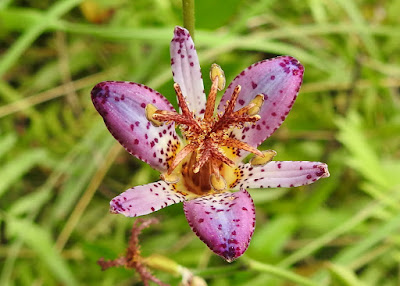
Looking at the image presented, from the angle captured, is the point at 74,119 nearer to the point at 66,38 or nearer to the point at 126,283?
the point at 66,38

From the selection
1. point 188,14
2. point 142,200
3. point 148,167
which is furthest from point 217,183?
point 148,167

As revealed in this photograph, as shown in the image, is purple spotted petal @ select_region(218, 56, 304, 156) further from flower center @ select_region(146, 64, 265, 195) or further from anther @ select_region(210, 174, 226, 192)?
anther @ select_region(210, 174, 226, 192)

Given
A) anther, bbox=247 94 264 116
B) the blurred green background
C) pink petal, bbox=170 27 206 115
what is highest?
pink petal, bbox=170 27 206 115

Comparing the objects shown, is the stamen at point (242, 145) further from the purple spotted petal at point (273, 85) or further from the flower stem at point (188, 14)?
the flower stem at point (188, 14)

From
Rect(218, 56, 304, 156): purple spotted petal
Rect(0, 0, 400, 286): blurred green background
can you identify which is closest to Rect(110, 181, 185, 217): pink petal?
Rect(218, 56, 304, 156): purple spotted petal

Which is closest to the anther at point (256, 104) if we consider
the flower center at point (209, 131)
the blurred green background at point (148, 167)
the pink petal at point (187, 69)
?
the flower center at point (209, 131)

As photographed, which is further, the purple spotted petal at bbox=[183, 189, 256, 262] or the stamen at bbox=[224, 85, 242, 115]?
the stamen at bbox=[224, 85, 242, 115]

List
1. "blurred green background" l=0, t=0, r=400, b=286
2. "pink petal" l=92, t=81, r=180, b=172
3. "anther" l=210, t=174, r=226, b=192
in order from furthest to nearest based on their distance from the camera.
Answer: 1. "blurred green background" l=0, t=0, r=400, b=286
2. "anther" l=210, t=174, r=226, b=192
3. "pink petal" l=92, t=81, r=180, b=172

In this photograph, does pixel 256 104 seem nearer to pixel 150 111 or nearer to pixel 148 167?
pixel 150 111
